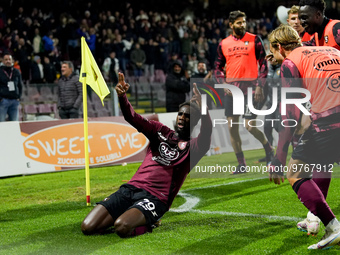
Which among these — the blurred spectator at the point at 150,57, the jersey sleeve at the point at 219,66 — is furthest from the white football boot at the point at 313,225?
the blurred spectator at the point at 150,57

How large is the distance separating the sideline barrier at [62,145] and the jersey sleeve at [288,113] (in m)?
6.74

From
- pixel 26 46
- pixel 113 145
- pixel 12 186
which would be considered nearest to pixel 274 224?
pixel 12 186

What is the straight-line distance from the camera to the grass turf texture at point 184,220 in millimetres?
4707

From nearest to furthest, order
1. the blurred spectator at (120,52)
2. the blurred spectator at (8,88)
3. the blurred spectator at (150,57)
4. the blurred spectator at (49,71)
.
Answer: the blurred spectator at (8,88) → the blurred spectator at (49,71) → the blurred spectator at (120,52) → the blurred spectator at (150,57)

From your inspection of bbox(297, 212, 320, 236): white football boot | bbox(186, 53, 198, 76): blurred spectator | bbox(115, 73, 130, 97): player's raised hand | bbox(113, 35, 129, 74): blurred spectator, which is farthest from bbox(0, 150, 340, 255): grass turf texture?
bbox(186, 53, 198, 76): blurred spectator

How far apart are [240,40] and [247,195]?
3.16 metres

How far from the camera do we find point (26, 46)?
1684 cm

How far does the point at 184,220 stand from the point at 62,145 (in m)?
5.28

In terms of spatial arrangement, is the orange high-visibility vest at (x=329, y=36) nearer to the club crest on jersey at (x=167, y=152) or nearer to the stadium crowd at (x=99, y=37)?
the club crest on jersey at (x=167, y=152)

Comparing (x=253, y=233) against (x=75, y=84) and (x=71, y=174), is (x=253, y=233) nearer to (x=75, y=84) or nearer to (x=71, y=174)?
(x=71, y=174)

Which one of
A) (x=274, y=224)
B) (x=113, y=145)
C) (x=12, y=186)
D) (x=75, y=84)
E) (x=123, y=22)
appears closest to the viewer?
(x=274, y=224)

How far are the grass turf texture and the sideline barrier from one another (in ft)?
3.49

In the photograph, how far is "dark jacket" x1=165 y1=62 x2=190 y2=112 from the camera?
45.3ft

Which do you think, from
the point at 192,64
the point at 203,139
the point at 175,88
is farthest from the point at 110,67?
the point at 203,139
